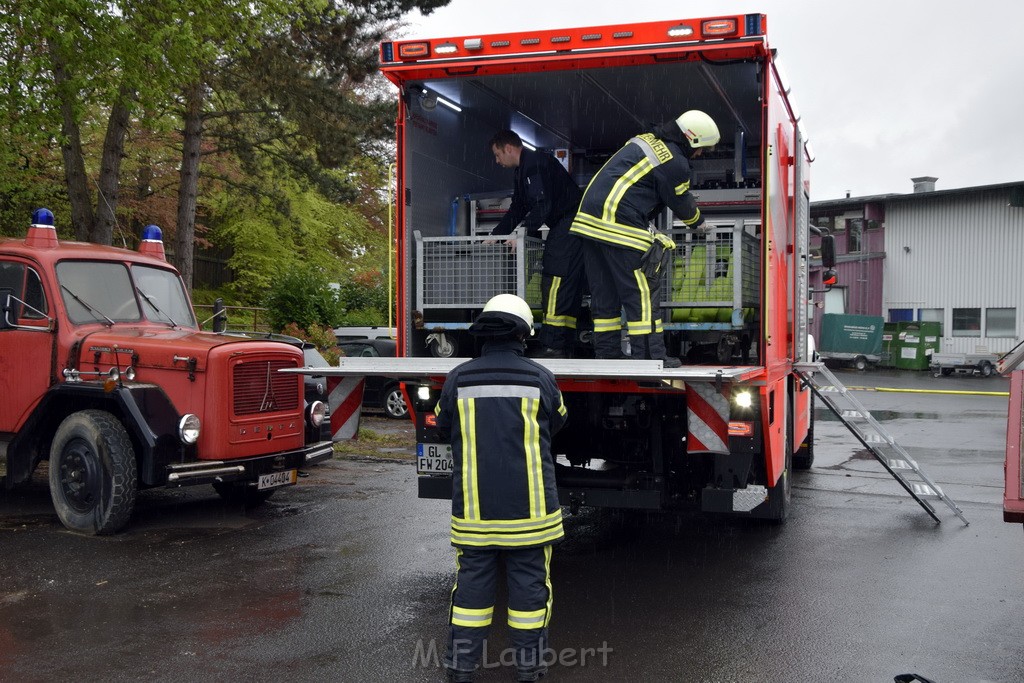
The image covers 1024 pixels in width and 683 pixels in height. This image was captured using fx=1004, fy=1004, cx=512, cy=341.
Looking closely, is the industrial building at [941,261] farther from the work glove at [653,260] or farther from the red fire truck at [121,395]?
the red fire truck at [121,395]

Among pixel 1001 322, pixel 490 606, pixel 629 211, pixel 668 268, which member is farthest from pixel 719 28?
pixel 1001 322

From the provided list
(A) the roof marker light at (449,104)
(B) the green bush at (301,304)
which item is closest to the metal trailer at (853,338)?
(B) the green bush at (301,304)

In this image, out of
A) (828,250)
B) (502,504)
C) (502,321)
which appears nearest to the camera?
(502,504)

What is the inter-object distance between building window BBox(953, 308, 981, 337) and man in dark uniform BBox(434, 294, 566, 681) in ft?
106

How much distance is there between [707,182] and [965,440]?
23.2 feet

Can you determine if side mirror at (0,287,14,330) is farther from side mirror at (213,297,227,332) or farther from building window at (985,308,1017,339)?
building window at (985,308,1017,339)

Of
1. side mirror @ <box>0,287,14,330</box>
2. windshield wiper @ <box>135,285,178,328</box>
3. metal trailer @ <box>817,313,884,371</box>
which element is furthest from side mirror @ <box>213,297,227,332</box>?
metal trailer @ <box>817,313,884,371</box>

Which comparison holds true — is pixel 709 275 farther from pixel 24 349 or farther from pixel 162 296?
pixel 24 349

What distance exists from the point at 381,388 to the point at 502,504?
11509 mm

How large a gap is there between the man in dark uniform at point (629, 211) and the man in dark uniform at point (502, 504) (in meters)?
1.92

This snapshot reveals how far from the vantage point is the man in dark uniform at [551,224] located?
6879mm

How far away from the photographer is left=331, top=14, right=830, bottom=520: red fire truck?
19.1 feet

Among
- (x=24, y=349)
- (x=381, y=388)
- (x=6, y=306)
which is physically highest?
(x=6, y=306)

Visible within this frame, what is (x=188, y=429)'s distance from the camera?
729cm
